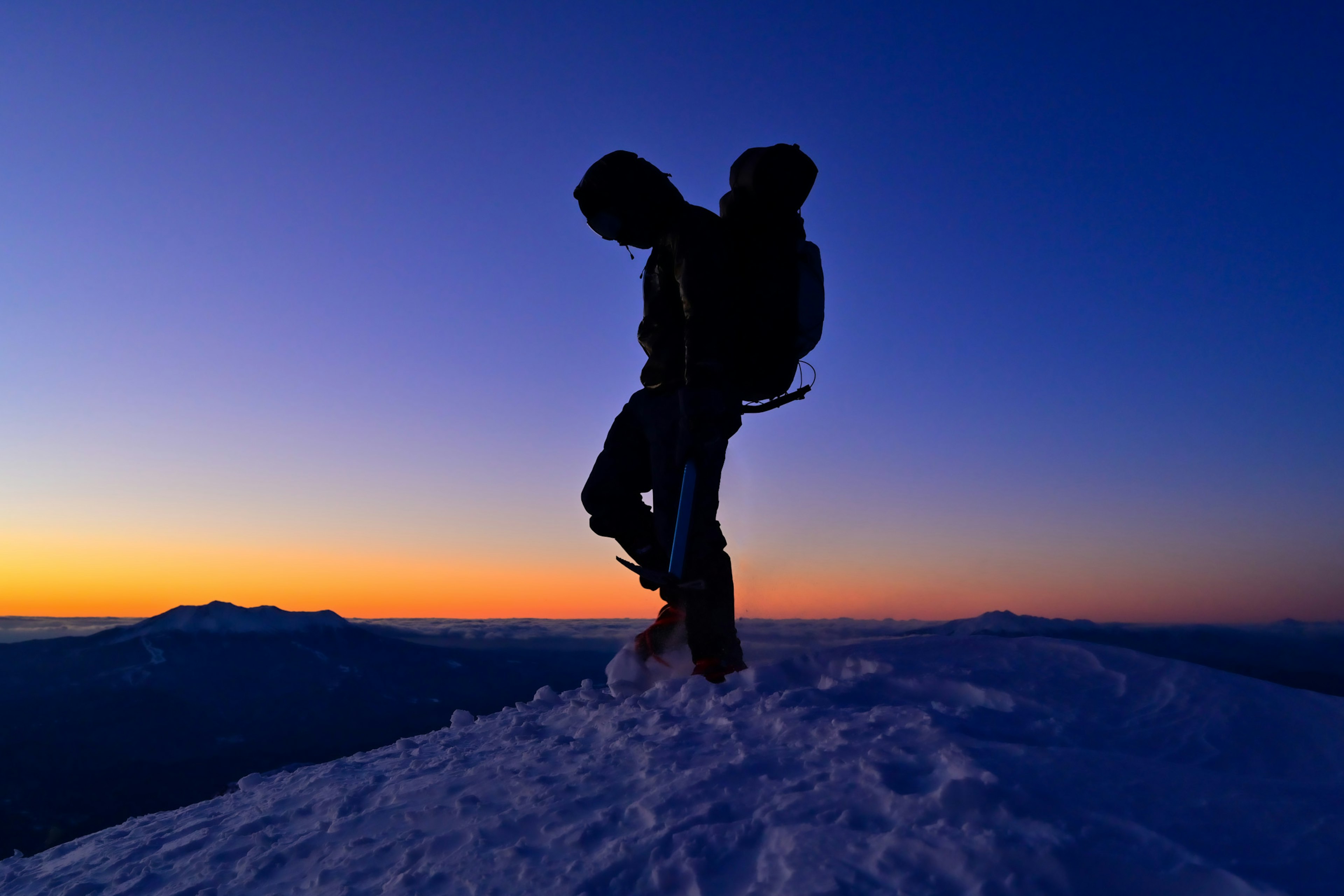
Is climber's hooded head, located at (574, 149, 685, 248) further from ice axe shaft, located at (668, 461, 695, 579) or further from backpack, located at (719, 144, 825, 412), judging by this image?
ice axe shaft, located at (668, 461, 695, 579)

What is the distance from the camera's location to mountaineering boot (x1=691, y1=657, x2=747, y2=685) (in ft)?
13.1

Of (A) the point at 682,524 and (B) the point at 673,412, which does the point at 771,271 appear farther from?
(A) the point at 682,524

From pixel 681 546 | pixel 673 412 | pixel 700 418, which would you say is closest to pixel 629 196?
pixel 673 412

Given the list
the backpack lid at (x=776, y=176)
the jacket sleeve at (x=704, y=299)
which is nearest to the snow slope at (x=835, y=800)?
the jacket sleeve at (x=704, y=299)

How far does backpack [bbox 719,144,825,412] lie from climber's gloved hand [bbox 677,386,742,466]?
1.66 ft

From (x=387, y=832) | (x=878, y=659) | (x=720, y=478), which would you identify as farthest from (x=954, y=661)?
(x=387, y=832)

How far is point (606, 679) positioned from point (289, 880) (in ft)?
7.81

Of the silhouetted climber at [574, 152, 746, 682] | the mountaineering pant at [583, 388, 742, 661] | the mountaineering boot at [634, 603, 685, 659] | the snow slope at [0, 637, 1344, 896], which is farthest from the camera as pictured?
the mountaineering boot at [634, 603, 685, 659]

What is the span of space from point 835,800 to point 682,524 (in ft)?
7.34

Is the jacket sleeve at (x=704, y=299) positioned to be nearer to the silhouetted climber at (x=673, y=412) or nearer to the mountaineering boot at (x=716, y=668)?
the silhouetted climber at (x=673, y=412)

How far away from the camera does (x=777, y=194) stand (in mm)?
4469

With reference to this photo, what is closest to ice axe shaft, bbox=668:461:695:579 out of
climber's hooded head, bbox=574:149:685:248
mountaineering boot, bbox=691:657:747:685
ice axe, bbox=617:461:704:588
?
ice axe, bbox=617:461:704:588

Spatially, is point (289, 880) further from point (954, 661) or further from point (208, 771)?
point (208, 771)

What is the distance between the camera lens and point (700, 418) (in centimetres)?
416
